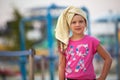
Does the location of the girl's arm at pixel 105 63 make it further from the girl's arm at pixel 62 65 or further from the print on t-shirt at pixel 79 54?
the girl's arm at pixel 62 65

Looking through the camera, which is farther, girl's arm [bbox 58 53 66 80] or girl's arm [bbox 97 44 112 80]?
girl's arm [bbox 58 53 66 80]

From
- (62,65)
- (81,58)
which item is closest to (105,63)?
(81,58)

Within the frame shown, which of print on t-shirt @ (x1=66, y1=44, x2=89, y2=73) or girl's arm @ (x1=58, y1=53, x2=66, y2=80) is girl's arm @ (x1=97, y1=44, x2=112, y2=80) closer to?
print on t-shirt @ (x1=66, y1=44, x2=89, y2=73)

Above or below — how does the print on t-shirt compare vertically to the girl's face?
below

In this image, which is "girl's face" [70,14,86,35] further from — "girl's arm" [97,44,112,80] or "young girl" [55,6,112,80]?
"girl's arm" [97,44,112,80]

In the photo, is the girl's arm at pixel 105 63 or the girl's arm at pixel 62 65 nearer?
the girl's arm at pixel 105 63

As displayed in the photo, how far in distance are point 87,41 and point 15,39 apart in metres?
18.2

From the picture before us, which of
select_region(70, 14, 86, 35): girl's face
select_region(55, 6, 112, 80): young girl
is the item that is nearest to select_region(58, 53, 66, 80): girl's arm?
select_region(55, 6, 112, 80): young girl

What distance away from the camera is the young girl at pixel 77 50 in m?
2.38

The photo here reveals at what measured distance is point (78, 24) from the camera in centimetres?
243

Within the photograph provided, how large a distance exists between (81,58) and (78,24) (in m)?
0.22

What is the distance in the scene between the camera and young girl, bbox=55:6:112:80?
2383mm

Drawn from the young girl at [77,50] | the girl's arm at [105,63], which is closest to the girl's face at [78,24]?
the young girl at [77,50]

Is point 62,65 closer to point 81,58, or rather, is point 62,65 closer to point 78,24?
point 81,58
